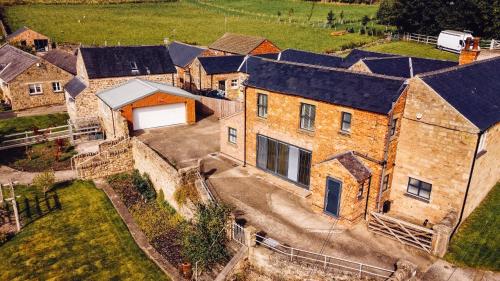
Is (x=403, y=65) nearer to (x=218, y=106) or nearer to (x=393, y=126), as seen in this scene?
(x=393, y=126)

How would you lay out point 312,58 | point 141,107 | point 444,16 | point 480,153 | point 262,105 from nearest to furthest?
point 480,153 < point 262,105 < point 141,107 < point 312,58 < point 444,16

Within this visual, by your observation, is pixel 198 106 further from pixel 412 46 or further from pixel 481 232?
pixel 412 46

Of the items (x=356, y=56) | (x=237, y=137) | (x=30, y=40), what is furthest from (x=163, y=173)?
(x=30, y=40)

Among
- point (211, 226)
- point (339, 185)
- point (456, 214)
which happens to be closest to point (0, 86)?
point (211, 226)

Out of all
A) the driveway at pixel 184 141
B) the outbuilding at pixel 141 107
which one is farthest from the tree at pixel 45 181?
the driveway at pixel 184 141

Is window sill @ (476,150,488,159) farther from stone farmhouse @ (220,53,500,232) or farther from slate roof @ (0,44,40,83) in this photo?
slate roof @ (0,44,40,83)

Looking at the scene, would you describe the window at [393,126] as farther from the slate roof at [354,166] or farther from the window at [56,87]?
the window at [56,87]

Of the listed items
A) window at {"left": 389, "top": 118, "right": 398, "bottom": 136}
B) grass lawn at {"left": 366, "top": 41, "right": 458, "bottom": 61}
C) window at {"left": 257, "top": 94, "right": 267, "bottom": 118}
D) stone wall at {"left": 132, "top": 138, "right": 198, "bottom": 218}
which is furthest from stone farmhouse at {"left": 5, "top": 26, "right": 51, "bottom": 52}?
window at {"left": 389, "top": 118, "right": 398, "bottom": 136}
